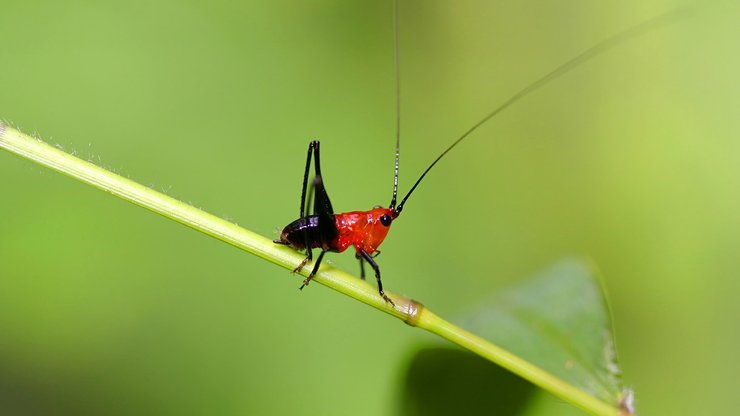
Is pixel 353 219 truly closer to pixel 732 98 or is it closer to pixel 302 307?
pixel 302 307

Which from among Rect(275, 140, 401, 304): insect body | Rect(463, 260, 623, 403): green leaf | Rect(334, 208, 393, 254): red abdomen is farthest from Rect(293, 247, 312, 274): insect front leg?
Rect(463, 260, 623, 403): green leaf

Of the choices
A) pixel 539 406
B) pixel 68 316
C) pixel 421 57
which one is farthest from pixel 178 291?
pixel 421 57

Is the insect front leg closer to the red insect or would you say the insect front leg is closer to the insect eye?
the red insect

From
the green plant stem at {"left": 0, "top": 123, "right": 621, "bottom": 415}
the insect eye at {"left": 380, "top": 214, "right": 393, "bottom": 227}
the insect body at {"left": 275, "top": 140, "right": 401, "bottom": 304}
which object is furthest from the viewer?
the insect eye at {"left": 380, "top": 214, "right": 393, "bottom": 227}

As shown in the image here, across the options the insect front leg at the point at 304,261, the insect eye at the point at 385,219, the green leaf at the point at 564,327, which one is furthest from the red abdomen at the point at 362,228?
the green leaf at the point at 564,327

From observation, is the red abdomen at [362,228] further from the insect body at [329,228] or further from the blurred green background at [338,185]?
the blurred green background at [338,185]

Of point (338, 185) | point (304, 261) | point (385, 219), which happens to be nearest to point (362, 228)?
point (385, 219)

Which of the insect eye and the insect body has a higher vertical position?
the insect eye
